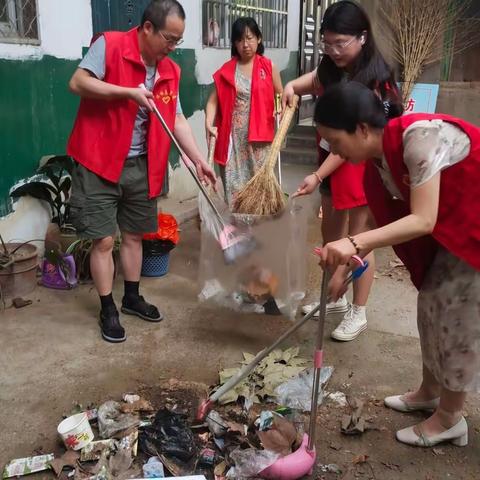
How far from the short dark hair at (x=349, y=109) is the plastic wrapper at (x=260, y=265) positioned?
1.18 metres

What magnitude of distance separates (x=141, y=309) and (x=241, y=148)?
4.53 feet

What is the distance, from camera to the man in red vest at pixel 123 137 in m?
2.79

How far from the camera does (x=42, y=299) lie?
3637 mm

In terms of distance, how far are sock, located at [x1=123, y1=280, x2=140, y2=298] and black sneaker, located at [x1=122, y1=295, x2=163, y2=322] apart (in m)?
0.02

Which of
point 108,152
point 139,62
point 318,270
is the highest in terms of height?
point 139,62

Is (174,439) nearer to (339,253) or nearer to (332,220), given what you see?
(339,253)

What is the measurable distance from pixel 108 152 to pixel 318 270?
6.41 ft

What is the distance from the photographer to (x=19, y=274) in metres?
3.58

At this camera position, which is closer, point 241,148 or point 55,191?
point 55,191

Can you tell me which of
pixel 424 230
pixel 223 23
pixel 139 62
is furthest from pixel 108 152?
Answer: pixel 223 23

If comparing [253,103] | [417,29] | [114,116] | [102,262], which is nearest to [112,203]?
[102,262]

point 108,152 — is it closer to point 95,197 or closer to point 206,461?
point 95,197

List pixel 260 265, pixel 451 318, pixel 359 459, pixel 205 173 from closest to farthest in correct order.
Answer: pixel 451 318 < pixel 359 459 < pixel 260 265 < pixel 205 173

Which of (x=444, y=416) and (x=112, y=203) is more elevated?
(x=112, y=203)
